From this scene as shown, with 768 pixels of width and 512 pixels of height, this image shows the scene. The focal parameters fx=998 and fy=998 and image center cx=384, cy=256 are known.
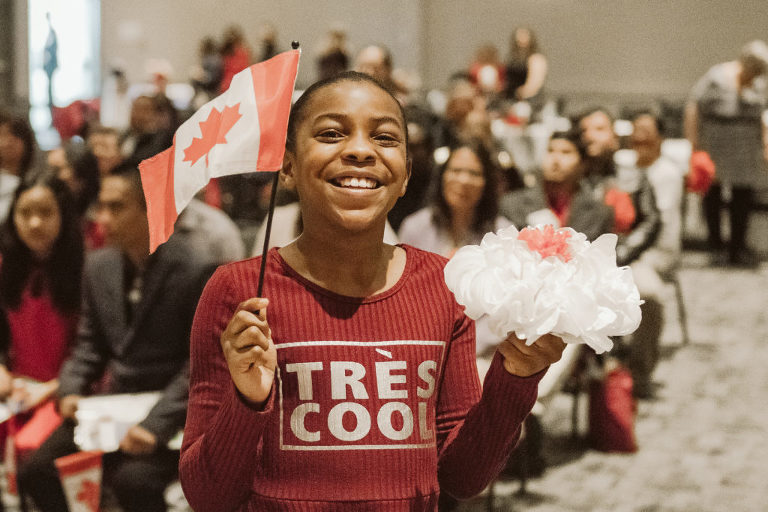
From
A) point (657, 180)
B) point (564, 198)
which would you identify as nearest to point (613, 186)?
point (564, 198)

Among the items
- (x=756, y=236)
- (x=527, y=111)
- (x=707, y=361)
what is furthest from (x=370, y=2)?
(x=707, y=361)

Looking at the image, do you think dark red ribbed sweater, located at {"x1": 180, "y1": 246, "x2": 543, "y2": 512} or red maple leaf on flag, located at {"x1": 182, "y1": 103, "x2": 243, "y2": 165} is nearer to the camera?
dark red ribbed sweater, located at {"x1": 180, "y1": 246, "x2": 543, "y2": 512}

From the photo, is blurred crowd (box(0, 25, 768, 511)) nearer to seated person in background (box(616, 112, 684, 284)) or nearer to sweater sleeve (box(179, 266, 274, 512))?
seated person in background (box(616, 112, 684, 284))

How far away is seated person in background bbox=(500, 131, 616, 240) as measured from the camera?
16.2ft

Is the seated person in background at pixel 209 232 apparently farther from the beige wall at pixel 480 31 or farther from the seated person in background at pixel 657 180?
the beige wall at pixel 480 31

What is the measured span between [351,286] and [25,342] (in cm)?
253

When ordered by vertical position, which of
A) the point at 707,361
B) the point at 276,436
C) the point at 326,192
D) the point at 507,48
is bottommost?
the point at 707,361

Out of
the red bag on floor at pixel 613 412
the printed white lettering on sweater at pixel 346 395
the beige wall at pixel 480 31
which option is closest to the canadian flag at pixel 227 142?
the printed white lettering on sweater at pixel 346 395

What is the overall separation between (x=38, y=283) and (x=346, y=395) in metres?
2.57

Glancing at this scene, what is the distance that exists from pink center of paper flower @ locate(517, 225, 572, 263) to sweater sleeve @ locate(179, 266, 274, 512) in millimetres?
411

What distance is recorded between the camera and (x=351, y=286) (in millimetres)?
1520

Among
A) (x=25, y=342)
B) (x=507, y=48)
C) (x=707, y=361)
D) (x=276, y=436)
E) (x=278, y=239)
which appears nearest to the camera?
(x=276, y=436)

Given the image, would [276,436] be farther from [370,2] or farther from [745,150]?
[370,2]

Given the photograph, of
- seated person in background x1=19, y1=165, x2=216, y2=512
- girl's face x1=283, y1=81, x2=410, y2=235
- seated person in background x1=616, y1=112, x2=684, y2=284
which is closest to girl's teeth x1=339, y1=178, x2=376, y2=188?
girl's face x1=283, y1=81, x2=410, y2=235
